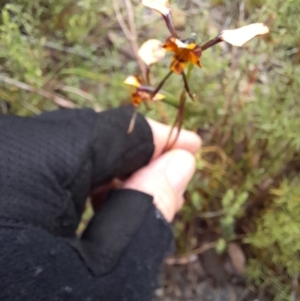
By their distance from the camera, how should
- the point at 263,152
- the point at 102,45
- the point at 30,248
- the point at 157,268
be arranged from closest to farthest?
the point at 30,248, the point at 157,268, the point at 263,152, the point at 102,45

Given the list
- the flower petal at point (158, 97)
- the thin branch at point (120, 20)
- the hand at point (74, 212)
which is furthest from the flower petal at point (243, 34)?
the thin branch at point (120, 20)

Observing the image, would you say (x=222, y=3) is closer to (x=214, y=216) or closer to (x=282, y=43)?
(x=282, y=43)

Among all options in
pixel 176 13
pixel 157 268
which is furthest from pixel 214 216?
pixel 176 13

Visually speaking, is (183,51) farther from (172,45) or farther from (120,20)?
(120,20)

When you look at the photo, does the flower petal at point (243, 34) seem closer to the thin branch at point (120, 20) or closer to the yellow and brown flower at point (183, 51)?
the yellow and brown flower at point (183, 51)

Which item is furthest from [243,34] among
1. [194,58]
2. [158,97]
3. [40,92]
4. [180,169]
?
[40,92]

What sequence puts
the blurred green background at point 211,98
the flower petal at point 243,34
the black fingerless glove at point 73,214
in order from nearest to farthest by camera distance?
1. the flower petal at point 243,34
2. the black fingerless glove at point 73,214
3. the blurred green background at point 211,98

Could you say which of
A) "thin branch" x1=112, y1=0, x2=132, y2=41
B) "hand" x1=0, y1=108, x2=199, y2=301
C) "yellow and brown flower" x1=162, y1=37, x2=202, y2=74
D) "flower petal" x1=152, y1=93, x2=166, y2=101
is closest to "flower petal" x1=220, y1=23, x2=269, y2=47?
"yellow and brown flower" x1=162, y1=37, x2=202, y2=74

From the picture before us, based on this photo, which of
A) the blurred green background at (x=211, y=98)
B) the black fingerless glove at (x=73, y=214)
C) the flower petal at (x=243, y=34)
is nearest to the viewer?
the flower petal at (x=243, y=34)
